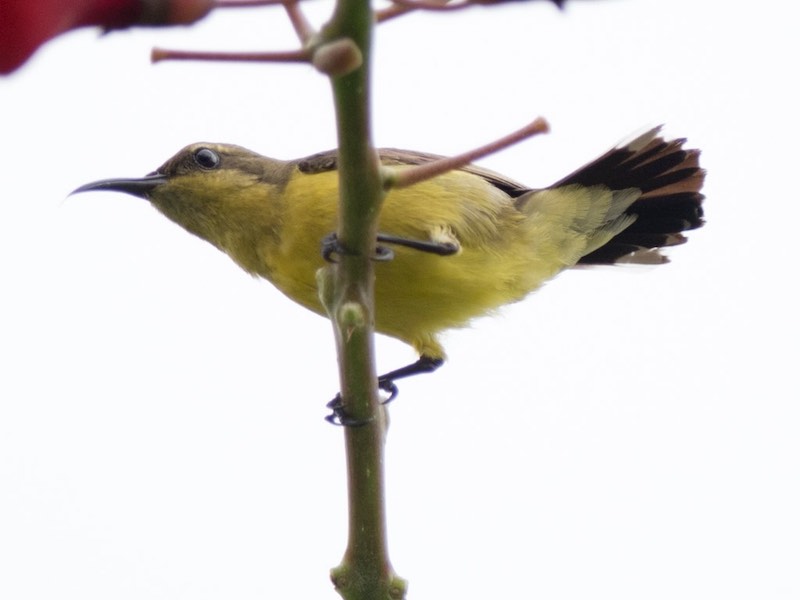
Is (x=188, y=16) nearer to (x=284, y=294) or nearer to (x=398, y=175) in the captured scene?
(x=398, y=175)

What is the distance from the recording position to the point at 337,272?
2.18 metres

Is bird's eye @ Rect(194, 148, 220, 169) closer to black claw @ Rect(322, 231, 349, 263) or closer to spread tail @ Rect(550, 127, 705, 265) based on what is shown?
spread tail @ Rect(550, 127, 705, 265)

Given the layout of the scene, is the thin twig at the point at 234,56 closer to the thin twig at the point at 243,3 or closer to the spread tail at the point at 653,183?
the thin twig at the point at 243,3

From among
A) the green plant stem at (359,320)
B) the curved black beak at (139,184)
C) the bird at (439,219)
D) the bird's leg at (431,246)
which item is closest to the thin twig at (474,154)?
the green plant stem at (359,320)

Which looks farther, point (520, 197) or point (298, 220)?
point (520, 197)

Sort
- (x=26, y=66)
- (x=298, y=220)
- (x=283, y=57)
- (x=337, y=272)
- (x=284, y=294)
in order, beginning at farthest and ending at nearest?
(x=284, y=294), (x=298, y=220), (x=337, y=272), (x=283, y=57), (x=26, y=66)

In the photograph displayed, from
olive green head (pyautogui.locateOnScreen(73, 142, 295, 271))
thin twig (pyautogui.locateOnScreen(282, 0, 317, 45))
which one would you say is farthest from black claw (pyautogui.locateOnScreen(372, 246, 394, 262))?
olive green head (pyautogui.locateOnScreen(73, 142, 295, 271))

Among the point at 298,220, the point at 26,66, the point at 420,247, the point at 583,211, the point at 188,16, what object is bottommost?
the point at 26,66

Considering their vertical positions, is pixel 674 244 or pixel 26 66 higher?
pixel 674 244

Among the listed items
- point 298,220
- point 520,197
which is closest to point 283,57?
point 298,220

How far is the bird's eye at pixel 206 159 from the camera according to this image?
541cm

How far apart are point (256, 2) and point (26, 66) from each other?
314 millimetres

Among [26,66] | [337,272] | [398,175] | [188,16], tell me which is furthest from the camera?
[337,272]

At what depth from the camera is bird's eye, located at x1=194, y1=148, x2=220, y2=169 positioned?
541cm
